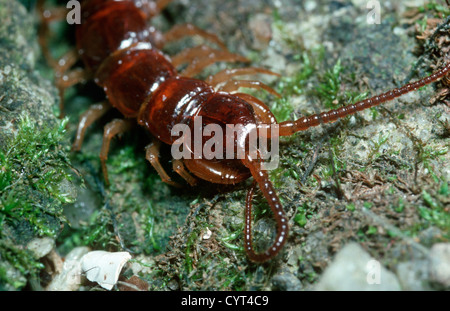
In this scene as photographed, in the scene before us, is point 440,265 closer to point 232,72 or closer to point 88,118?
point 232,72

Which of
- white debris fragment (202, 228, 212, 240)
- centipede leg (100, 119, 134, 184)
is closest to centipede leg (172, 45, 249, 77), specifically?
centipede leg (100, 119, 134, 184)

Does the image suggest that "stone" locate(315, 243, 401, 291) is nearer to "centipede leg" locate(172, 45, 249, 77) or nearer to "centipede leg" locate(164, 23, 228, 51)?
"centipede leg" locate(172, 45, 249, 77)

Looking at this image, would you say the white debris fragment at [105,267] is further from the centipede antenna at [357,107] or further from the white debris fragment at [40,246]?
the centipede antenna at [357,107]

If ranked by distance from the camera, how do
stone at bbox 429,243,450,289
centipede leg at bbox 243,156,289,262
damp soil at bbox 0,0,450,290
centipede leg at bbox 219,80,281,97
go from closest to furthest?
stone at bbox 429,243,450,289 → centipede leg at bbox 243,156,289,262 → damp soil at bbox 0,0,450,290 → centipede leg at bbox 219,80,281,97

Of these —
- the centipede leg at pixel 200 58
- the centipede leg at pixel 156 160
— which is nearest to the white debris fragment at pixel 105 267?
the centipede leg at pixel 156 160
